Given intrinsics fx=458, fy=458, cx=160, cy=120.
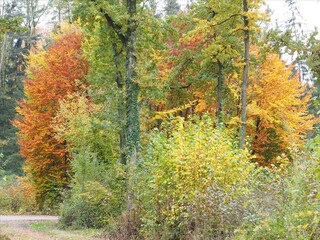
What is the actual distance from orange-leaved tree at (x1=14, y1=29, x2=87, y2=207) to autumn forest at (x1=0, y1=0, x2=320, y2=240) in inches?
3.3

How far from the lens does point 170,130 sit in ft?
42.3

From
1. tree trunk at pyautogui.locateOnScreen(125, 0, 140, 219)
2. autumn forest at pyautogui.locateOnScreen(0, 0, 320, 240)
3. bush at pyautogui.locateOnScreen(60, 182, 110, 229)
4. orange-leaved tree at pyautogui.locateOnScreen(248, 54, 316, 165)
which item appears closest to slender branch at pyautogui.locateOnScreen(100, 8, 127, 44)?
autumn forest at pyautogui.locateOnScreen(0, 0, 320, 240)

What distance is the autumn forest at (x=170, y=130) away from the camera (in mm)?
8336

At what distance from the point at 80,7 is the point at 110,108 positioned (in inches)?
159

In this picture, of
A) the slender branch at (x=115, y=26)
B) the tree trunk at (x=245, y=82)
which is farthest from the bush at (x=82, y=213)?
the tree trunk at (x=245, y=82)

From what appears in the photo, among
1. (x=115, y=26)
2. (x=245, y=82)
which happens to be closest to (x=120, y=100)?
(x=115, y=26)

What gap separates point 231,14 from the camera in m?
18.2

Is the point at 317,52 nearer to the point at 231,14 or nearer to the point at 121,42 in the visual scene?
the point at 231,14

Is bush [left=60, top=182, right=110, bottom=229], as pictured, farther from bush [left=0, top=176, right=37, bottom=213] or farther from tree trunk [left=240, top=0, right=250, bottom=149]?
bush [left=0, top=176, right=37, bottom=213]

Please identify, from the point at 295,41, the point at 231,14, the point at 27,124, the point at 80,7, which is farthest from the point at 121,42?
the point at 27,124

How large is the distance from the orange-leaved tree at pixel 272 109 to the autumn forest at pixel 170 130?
73mm

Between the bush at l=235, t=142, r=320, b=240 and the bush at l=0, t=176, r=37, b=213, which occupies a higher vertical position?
the bush at l=235, t=142, r=320, b=240

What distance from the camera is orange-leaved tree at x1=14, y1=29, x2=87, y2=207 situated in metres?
25.8

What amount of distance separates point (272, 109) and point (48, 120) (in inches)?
491
